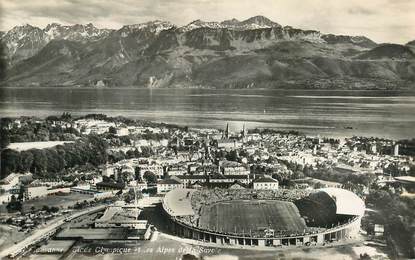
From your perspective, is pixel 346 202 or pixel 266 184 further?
pixel 266 184

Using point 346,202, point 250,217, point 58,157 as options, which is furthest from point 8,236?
point 346,202

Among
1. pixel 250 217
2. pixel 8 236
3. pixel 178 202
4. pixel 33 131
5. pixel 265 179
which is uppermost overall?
pixel 33 131

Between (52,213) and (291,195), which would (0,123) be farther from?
(291,195)

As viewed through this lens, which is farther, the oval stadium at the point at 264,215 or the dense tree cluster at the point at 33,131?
the dense tree cluster at the point at 33,131

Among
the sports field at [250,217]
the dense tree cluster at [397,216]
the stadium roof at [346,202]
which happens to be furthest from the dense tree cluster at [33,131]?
the dense tree cluster at [397,216]

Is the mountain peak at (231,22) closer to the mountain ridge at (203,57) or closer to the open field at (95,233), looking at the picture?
the mountain ridge at (203,57)

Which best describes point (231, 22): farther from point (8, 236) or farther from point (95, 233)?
point (8, 236)
